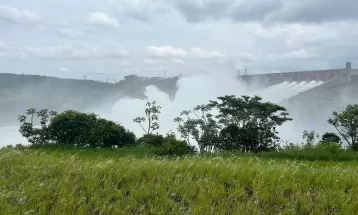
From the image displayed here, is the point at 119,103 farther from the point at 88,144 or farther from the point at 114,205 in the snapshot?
the point at 114,205

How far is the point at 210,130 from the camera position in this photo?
446 inches

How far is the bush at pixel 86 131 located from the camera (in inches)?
421

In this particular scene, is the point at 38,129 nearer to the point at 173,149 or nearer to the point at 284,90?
the point at 173,149

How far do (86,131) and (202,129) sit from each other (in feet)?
10.9

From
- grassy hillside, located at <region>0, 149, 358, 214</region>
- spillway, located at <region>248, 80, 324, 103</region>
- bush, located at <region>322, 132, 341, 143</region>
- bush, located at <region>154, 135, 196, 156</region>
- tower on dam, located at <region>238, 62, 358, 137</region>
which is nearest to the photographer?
grassy hillside, located at <region>0, 149, 358, 214</region>

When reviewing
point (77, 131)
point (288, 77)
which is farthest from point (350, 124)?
point (288, 77)

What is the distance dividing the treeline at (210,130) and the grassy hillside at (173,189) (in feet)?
17.1

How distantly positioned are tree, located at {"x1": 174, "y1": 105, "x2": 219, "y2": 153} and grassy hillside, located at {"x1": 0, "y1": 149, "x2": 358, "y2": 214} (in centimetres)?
569

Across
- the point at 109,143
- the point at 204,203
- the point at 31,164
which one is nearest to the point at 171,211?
the point at 204,203

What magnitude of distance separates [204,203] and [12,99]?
1182 inches

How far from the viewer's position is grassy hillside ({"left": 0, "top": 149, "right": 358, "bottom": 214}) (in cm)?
421

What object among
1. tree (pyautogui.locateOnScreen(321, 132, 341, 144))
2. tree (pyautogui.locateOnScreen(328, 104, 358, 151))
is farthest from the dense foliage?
tree (pyautogui.locateOnScreen(328, 104, 358, 151))

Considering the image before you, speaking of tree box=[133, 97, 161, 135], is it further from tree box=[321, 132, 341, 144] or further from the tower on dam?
the tower on dam

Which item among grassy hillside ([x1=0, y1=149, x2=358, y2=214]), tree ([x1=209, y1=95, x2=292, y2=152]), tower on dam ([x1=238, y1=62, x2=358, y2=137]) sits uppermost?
tower on dam ([x1=238, y1=62, x2=358, y2=137])
